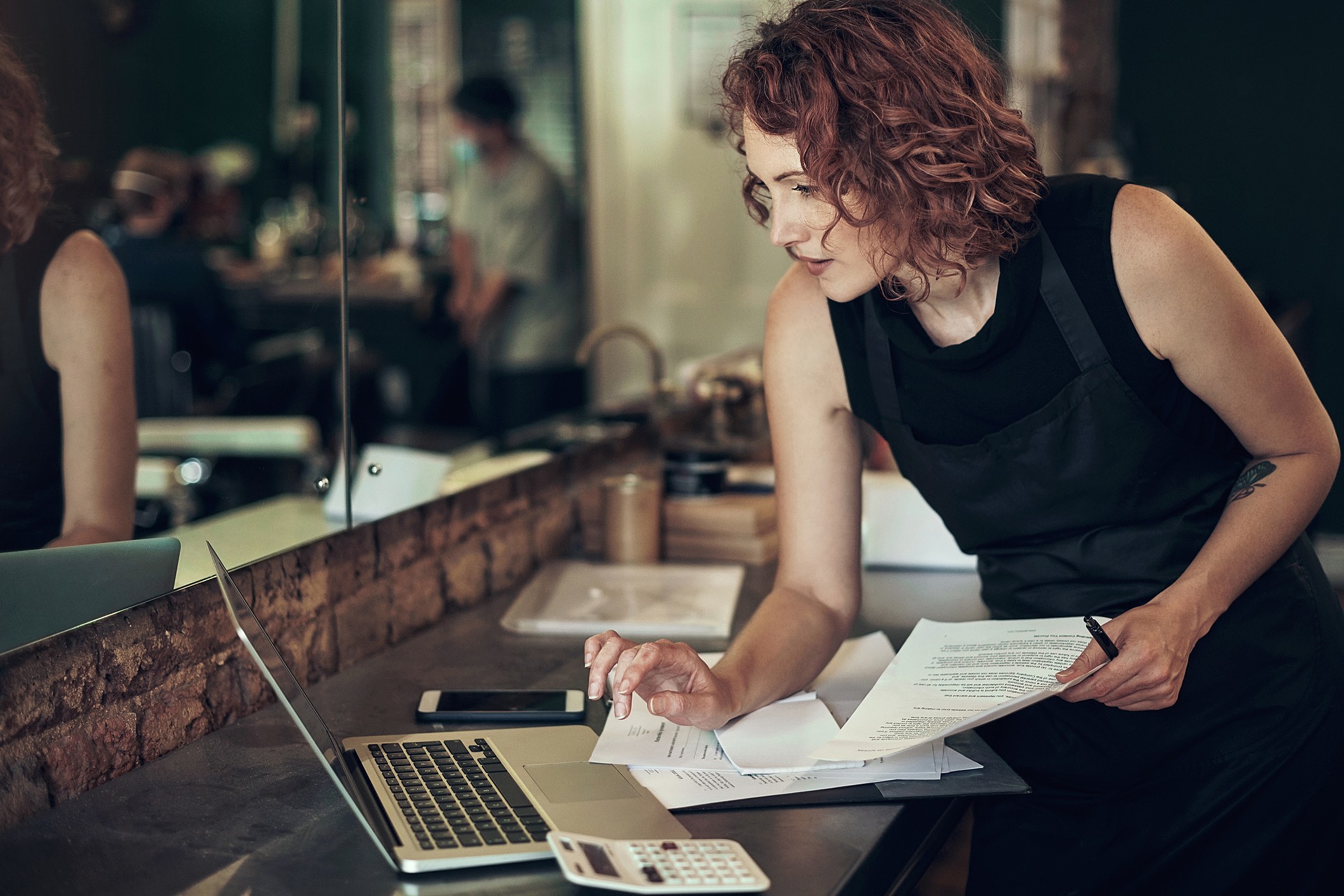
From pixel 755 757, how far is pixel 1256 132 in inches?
185

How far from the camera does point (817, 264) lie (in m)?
1.33

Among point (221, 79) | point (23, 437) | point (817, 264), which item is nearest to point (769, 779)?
point (817, 264)

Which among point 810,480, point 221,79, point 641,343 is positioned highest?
point 221,79

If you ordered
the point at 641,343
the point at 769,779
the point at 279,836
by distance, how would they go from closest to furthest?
the point at 279,836 < the point at 769,779 < the point at 641,343

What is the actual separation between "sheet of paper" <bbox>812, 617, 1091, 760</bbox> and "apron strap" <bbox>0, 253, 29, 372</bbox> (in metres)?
0.84

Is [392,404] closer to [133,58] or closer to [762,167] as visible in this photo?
[133,58]

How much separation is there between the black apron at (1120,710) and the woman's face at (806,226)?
0.11 m

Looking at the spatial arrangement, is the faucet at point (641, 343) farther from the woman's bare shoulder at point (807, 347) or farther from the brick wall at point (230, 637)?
the woman's bare shoulder at point (807, 347)

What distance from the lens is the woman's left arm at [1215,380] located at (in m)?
1.30

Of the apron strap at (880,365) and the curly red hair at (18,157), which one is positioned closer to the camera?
the curly red hair at (18,157)

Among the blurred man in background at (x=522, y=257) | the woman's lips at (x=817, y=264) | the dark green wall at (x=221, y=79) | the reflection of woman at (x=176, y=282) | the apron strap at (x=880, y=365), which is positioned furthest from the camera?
the dark green wall at (x=221, y=79)

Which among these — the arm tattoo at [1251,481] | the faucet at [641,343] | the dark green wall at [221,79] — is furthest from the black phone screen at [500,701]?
the dark green wall at [221,79]

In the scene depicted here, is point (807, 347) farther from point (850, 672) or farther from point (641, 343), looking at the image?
point (641, 343)

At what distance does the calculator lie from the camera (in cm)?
92
